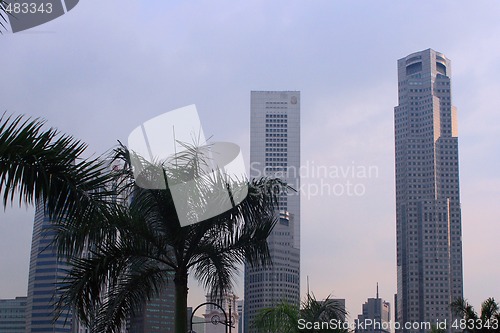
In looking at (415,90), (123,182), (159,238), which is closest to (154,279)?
(159,238)

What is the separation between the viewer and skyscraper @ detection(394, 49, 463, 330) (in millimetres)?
138250

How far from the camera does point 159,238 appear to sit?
10.1 metres

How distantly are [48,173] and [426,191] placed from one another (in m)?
154

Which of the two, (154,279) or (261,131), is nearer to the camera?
(154,279)

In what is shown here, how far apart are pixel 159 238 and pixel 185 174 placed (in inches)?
34.4

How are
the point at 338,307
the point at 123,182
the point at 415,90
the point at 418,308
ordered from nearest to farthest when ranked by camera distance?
the point at 123,182
the point at 338,307
the point at 418,308
the point at 415,90

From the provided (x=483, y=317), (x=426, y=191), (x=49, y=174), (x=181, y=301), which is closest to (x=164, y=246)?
(x=181, y=301)

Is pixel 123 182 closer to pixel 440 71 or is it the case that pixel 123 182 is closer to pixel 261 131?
pixel 261 131

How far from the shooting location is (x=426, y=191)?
154m

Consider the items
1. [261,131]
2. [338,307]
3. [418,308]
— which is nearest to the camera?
[338,307]

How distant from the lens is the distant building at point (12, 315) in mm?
116631

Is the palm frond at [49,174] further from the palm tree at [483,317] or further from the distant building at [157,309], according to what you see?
the palm tree at [483,317]

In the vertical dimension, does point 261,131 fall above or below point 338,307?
above

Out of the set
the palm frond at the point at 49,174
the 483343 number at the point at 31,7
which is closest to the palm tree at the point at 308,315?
the 483343 number at the point at 31,7
